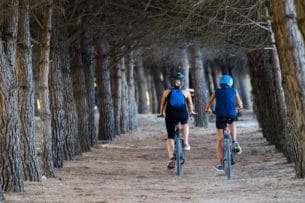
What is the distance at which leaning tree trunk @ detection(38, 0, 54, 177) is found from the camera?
40.0ft

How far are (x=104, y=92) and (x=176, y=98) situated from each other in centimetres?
1009

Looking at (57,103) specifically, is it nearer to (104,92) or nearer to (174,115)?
(174,115)

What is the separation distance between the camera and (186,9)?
14.2m

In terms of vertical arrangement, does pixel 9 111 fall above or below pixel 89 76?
below

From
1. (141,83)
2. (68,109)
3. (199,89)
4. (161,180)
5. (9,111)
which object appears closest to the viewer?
(9,111)

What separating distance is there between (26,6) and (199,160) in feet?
24.4

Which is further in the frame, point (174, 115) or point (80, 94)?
point (80, 94)

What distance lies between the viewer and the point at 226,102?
1231 centimetres

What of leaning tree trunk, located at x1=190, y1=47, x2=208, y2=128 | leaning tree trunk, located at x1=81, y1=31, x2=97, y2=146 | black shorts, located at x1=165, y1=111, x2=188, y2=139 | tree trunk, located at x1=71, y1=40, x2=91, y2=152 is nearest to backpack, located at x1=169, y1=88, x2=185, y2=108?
black shorts, located at x1=165, y1=111, x2=188, y2=139

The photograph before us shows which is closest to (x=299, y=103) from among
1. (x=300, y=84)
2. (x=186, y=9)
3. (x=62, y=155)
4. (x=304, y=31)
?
(x=300, y=84)

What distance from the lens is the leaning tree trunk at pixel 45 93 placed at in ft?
40.0

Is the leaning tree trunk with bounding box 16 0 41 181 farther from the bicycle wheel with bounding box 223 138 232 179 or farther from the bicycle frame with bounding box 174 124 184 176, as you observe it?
the bicycle wheel with bounding box 223 138 232 179

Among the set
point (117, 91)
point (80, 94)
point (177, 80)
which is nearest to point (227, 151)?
point (177, 80)

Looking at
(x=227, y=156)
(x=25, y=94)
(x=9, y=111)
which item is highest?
(x=25, y=94)
